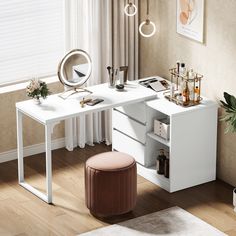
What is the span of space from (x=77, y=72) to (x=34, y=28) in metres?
0.76

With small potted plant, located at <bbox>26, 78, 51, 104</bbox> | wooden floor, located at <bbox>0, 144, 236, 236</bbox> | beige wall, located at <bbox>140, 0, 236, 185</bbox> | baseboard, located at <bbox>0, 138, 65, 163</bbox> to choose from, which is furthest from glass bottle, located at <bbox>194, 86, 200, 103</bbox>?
baseboard, located at <bbox>0, 138, 65, 163</bbox>

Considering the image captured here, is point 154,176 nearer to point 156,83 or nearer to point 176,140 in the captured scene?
point 176,140

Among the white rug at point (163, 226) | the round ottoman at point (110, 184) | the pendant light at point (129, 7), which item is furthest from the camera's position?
the pendant light at point (129, 7)

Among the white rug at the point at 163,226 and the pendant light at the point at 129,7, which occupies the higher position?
the pendant light at the point at 129,7

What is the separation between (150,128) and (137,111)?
0.19m

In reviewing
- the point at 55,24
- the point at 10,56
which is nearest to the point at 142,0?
the point at 55,24

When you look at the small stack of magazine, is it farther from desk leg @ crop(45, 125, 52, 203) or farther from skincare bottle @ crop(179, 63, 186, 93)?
desk leg @ crop(45, 125, 52, 203)

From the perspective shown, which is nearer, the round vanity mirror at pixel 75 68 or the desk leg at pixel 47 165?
the desk leg at pixel 47 165

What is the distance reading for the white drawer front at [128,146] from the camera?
684 centimetres

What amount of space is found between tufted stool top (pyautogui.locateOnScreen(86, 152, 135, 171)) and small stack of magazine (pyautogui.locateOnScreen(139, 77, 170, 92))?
98 centimetres

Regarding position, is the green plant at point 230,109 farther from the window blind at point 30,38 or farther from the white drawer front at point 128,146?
the window blind at point 30,38

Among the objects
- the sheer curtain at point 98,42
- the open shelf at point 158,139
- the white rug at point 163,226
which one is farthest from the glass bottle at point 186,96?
the sheer curtain at point 98,42

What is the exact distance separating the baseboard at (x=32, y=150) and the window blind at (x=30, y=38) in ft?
2.23

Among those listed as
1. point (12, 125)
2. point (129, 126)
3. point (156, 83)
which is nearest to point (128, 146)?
point (129, 126)
